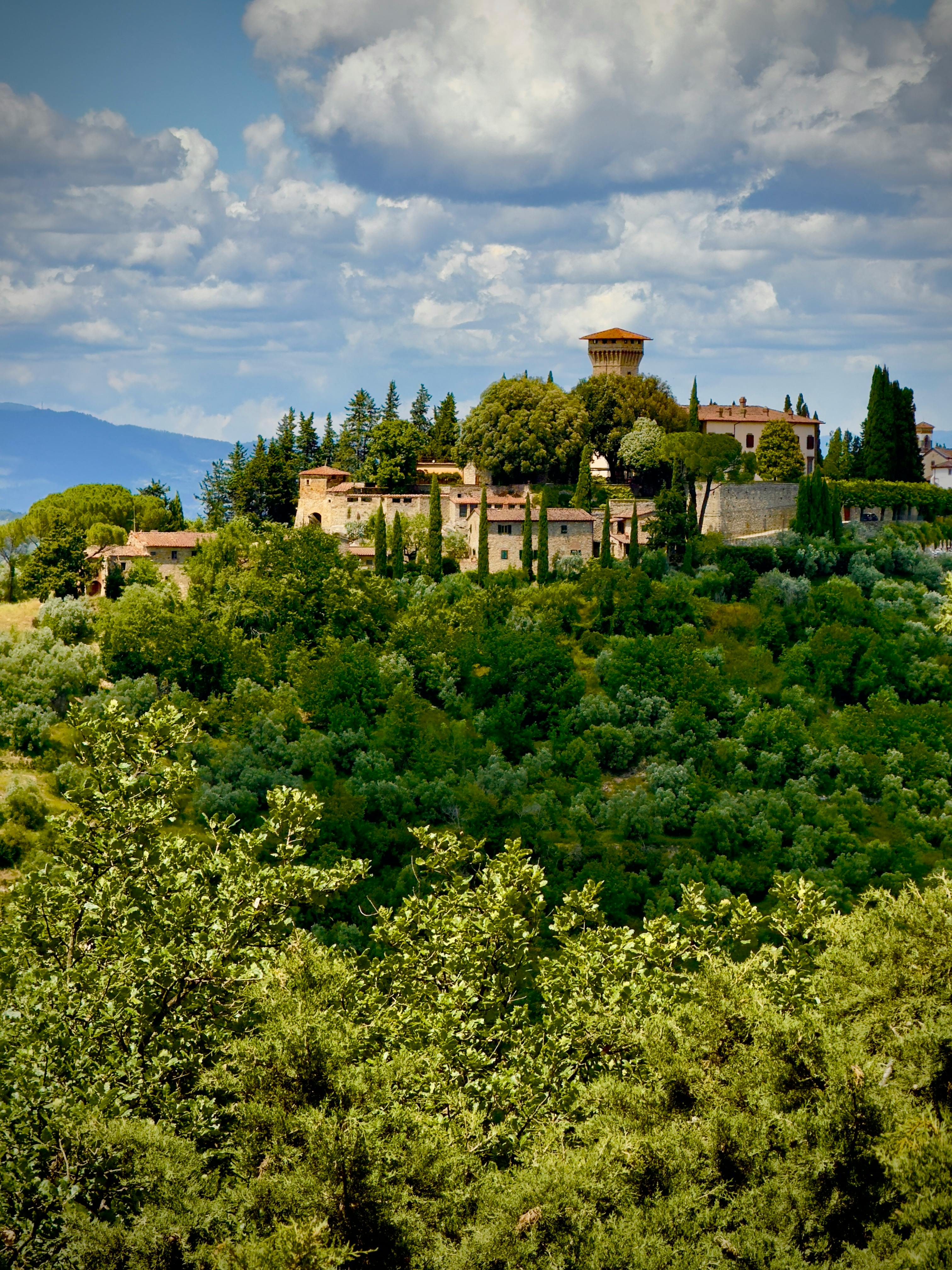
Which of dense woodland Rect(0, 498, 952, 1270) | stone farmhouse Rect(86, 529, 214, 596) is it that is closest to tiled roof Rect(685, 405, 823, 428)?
stone farmhouse Rect(86, 529, 214, 596)

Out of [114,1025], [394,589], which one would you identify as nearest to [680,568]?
[394,589]

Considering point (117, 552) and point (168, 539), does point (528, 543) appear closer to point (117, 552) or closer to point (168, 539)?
point (168, 539)

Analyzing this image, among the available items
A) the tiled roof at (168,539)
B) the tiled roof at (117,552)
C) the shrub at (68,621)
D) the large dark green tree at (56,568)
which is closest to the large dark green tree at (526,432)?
the tiled roof at (168,539)

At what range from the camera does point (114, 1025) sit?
1606 centimetres

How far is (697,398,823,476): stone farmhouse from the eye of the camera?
241 ft

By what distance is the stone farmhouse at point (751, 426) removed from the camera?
73.3 meters

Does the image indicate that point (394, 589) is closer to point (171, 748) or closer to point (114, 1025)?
point (171, 748)

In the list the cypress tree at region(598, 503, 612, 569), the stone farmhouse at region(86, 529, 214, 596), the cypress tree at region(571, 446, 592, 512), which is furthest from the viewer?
the cypress tree at region(571, 446, 592, 512)

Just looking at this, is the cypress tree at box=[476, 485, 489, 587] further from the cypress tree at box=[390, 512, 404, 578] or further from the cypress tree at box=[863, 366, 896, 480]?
the cypress tree at box=[863, 366, 896, 480]

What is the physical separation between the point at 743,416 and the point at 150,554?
3412 centimetres

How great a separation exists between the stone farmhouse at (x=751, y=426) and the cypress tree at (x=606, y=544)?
13.3m

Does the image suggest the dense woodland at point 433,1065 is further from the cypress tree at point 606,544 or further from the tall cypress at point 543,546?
the tall cypress at point 543,546

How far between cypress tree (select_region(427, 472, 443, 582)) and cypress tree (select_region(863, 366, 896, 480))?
78.8ft

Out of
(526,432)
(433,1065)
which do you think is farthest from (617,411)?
(433,1065)
